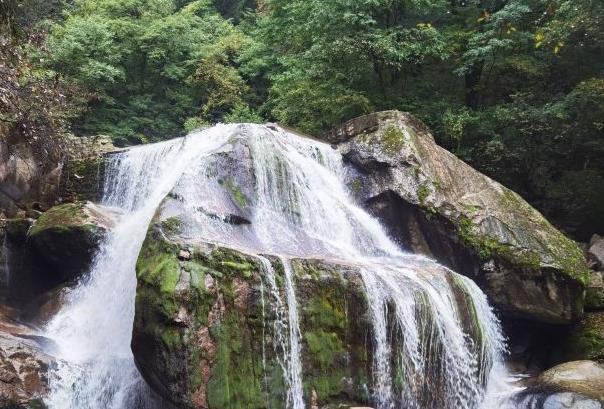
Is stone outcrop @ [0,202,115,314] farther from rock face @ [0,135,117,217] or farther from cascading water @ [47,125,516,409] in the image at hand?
rock face @ [0,135,117,217]

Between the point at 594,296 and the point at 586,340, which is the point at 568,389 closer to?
the point at 586,340

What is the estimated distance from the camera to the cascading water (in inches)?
293

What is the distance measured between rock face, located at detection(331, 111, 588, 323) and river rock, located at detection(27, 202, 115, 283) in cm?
527

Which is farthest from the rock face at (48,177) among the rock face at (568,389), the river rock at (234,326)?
the rock face at (568,389)

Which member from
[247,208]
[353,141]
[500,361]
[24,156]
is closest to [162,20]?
[24,156]

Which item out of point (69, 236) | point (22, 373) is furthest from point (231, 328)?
point (69, 236)

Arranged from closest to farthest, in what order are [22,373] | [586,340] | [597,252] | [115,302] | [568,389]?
[22,373], [568,389], [115,302], [586,340], [597,252]

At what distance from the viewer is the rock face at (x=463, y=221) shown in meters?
10.1

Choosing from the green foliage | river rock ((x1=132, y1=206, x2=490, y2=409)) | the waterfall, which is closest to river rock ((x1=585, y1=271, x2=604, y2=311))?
river rock ((x1=132, y1=206, x2=490, y2=409))

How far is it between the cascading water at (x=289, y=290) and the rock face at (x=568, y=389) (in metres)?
0.74

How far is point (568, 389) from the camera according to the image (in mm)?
8086

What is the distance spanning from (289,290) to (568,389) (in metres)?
4.54

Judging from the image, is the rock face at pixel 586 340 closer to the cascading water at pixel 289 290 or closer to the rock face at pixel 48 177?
the cascading water at pixel 289 290

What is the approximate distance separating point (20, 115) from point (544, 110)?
11.3 meters
